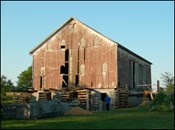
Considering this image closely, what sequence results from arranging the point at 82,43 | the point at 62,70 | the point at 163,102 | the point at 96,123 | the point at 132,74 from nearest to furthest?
the point at 96,123, the point at 163,102, the point at 82,43, the point at 62,70, the point at 132,74

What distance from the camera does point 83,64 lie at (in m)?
35.6

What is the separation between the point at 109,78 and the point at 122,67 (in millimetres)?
2425

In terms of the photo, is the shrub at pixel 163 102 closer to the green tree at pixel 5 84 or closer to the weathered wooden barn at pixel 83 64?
the weathered wooden barn at pixel 83 64

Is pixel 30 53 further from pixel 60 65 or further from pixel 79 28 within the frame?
pixel 79 28

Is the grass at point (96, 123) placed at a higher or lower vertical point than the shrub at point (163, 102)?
lower

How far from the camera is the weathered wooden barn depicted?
3425 centimetres

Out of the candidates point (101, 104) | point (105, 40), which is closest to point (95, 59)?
point (105, 40)

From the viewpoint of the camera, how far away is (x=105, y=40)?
34.6 m

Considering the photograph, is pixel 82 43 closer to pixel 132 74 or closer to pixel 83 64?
pixel 83 64

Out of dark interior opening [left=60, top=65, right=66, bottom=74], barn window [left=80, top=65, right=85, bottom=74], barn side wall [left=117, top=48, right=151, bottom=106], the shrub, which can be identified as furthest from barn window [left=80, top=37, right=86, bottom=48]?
the shrub

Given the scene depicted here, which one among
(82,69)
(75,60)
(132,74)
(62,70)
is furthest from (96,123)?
(132,74)

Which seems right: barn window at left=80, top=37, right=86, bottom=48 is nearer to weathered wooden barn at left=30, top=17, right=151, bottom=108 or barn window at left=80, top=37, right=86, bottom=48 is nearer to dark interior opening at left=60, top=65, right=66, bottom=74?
weathered wooden barn at left=30, top=17, right=151, bottom=108

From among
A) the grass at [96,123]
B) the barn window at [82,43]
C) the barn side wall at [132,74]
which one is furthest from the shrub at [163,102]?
the barn window at [82,43]

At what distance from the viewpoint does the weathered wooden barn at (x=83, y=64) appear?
34.2 metres
